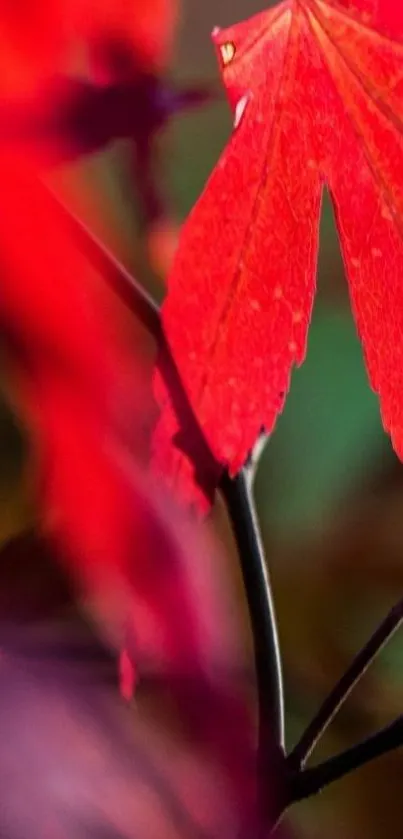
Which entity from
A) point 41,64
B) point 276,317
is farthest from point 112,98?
point 276,317

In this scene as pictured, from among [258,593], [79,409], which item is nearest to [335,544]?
[258,593]

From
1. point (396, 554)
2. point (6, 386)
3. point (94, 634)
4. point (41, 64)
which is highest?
point (41, 64)

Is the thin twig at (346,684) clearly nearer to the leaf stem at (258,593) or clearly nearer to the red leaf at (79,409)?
the leaf stem at (258,593)

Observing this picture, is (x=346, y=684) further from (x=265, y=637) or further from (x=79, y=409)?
(x=79, y=409)

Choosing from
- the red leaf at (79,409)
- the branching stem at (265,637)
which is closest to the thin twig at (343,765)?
the branching stem at (265,637)

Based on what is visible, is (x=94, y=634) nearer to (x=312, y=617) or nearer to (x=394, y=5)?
(x=312, y=617)

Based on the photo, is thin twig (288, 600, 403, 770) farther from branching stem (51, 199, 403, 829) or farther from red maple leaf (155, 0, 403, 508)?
red maple leaf (155, 0, 403, 508)

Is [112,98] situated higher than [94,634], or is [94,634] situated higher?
[112,98]
